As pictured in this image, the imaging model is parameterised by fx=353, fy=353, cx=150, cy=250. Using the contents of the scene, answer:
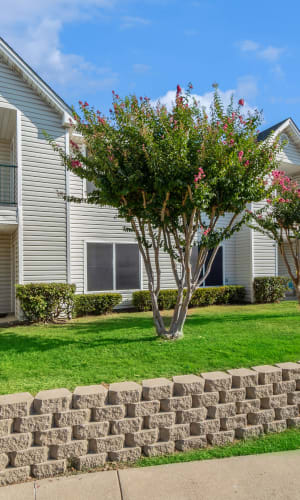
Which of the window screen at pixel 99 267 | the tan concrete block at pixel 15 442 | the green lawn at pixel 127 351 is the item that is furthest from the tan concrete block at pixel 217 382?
the window screen at pixel 99 267

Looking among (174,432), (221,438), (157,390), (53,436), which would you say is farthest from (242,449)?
(53,436)

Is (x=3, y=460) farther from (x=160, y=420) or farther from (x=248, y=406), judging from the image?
(x=248, y=406)

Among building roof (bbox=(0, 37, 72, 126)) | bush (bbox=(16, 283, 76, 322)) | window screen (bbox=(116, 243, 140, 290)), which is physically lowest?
bush (bbox=(16, 283, 76, 322))

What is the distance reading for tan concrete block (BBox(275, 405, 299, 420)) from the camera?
166 inches

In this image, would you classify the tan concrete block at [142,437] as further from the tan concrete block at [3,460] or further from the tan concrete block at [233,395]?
the tan concrete block at [3,460]

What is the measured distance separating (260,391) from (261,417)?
294 mm

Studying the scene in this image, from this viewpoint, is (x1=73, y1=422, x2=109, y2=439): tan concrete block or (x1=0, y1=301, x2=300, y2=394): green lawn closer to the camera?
(x1=73, y1=422, x2=109, y2=439): tan concrete block

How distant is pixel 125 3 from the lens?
7.74 metres

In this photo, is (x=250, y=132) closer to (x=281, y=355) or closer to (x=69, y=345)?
(x=281, y=355)

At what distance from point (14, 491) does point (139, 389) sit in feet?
4.47

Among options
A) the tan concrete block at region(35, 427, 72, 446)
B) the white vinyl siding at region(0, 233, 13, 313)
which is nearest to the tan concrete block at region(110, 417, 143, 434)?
the tan concrete block at region(35, 427, 72, 446)

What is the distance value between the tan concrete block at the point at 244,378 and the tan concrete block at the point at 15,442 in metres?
2.23

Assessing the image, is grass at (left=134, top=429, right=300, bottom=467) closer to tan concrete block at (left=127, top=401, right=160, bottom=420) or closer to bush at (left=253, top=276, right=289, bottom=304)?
tan concrete block at (left=127, top=401, right=160, bottom=420)

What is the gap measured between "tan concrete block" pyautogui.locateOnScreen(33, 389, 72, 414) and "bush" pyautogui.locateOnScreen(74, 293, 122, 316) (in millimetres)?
7208
